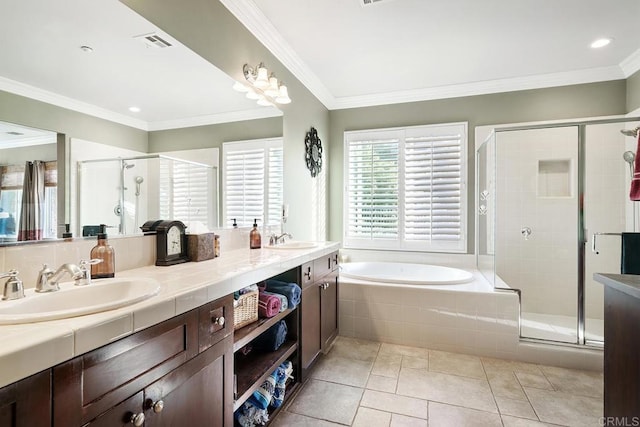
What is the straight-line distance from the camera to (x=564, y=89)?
314 cm

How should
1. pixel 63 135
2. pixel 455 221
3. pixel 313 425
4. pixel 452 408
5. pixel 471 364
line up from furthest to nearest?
pixel 455 221 < pixel 471 364 < pixel 452 408 < pixel 313 425 < pixel 63 135

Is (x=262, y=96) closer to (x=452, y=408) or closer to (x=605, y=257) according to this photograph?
(x=452, y=408)

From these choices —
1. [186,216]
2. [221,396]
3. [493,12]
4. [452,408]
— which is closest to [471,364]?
[452,408]

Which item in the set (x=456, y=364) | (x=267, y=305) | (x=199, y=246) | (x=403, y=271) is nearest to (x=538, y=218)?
(x=403, y=271)

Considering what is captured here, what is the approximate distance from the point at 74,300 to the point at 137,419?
1.42 feet

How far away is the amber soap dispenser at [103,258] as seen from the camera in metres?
1.17

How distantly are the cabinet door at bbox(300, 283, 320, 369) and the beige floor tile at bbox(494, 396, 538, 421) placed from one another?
3.78 ft

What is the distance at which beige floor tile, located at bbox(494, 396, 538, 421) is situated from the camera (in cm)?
175

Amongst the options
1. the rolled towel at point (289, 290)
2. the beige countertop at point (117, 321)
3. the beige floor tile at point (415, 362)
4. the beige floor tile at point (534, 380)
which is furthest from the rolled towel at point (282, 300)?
the beige floor tile at point (534, 380)

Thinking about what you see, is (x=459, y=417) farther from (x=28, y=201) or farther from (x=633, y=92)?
(x=633, y=92)

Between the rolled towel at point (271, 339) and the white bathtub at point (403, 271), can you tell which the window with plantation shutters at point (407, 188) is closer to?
the white bathtub at point (403, 271)

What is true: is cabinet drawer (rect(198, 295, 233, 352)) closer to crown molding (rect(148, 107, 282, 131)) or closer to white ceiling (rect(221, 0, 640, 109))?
crown molding (rect(148, 107, 282, 131))

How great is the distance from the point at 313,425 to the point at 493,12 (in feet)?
9.46

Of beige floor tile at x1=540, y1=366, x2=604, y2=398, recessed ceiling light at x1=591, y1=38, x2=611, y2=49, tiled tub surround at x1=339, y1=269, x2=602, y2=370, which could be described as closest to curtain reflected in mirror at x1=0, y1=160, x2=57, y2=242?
tiled tub surround at x1=339, y1=269, x2=602, y2=370
